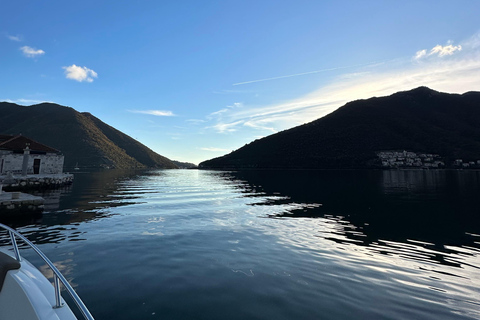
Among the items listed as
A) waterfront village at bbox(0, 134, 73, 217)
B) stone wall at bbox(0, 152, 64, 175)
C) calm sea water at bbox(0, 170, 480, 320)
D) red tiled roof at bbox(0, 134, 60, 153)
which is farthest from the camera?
stone wall at bbox(0, 152, 64, 175)

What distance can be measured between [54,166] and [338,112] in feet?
642

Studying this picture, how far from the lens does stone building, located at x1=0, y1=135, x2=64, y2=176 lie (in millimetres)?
41531

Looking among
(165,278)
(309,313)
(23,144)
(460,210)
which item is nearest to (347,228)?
(309,313)

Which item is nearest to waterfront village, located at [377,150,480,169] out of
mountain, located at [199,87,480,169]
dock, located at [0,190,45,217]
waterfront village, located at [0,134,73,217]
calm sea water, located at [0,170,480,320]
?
mountain, located at [199,87,480,169]

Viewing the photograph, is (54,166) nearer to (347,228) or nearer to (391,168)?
(347,228)

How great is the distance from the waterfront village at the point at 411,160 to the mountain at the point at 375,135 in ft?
13.3

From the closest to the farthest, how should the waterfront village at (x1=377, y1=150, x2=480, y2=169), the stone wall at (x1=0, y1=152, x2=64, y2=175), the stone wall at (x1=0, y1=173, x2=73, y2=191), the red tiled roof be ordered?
the stone wall at (x1=0, y1=173, x2=73, y2=191), the red tiled roof, the stone wall at (x1=0, y1=152, x2=64, y2=175), the waterfront village at (x1=377, y1=150, x2=480, y2=169)

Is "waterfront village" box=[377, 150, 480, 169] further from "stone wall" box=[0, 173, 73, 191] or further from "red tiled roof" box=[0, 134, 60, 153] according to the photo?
"red tiled roof" box=[0, 134, 60, 153]

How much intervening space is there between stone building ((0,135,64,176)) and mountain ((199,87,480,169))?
12594 cm

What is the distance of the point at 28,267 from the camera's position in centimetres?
628

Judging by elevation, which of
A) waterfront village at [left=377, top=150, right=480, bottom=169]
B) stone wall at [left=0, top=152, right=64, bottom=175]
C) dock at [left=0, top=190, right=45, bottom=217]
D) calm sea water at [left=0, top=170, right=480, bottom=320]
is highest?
waterfront village at [left=377, top=150, right=480, bottom=169]

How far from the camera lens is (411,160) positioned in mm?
135625

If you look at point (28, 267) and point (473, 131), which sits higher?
point (473, 131)

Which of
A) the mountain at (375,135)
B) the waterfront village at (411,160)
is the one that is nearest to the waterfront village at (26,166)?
the mountain at (375,135)
